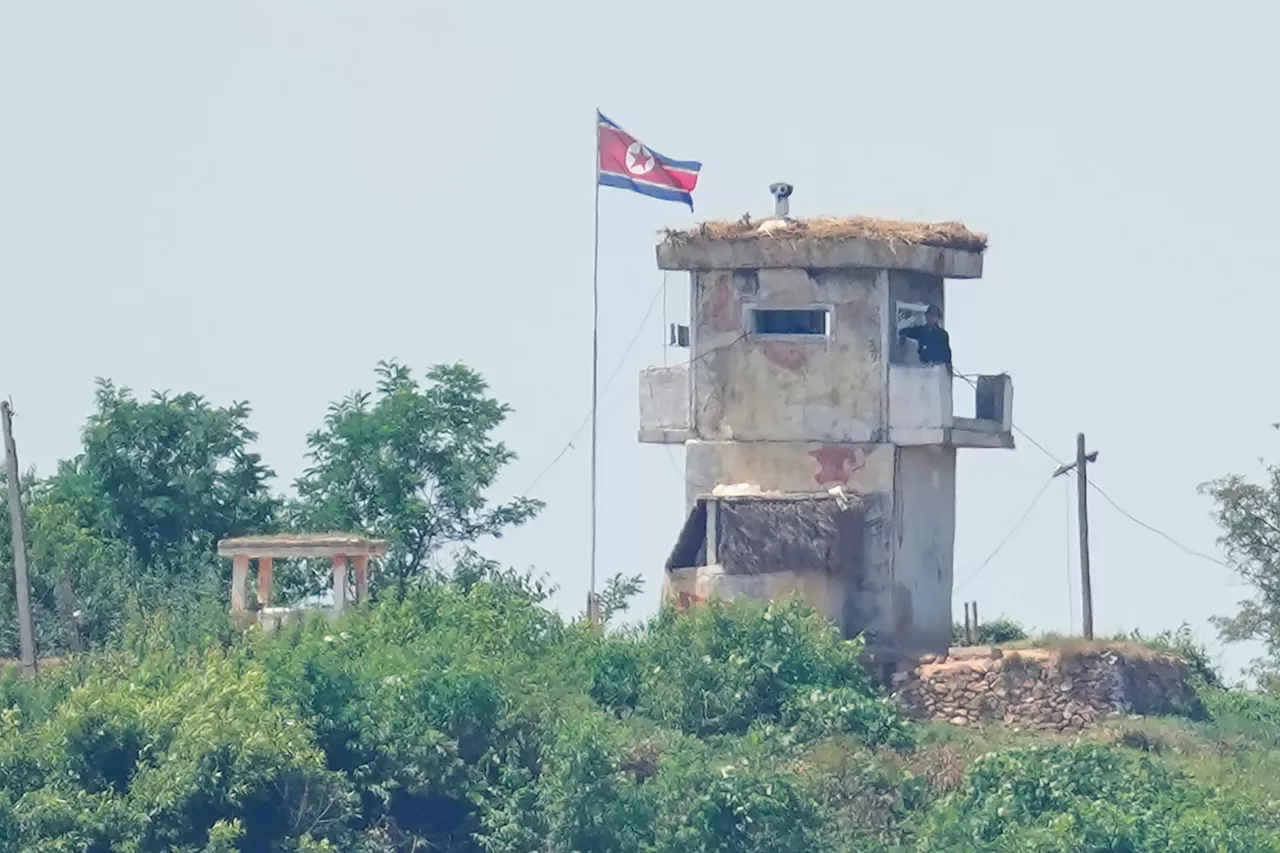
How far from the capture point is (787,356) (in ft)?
155

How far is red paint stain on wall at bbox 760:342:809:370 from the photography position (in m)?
47.2

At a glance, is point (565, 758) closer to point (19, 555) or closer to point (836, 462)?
point (836, 462)

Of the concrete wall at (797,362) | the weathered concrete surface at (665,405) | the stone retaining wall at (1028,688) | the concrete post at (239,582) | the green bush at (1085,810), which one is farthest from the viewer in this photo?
the concrete post at (239,582)

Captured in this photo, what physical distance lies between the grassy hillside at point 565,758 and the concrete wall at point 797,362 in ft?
8.67

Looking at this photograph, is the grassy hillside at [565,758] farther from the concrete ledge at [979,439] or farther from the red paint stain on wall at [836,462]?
the concrete ledge at [979,439]

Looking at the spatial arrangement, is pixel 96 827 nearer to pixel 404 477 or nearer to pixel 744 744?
pixel 744 744

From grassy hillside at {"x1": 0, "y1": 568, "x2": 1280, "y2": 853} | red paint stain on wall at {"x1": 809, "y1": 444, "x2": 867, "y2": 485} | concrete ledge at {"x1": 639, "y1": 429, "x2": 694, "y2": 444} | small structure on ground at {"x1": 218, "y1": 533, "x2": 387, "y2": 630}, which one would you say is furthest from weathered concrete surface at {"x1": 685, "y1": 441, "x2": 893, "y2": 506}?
small structure on ground at {"x1": 218, "y1": 533, "x2": 387, "y2": 630}

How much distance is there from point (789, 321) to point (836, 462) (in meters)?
1.92

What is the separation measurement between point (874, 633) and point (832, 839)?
5909 mm

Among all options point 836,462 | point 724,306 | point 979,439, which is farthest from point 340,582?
point 979,439

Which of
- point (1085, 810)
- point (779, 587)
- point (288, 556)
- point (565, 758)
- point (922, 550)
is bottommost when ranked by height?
point (1085, 810)

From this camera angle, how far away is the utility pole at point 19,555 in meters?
48.0

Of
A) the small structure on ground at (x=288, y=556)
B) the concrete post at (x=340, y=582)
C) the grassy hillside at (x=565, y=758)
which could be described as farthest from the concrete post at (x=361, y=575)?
the grassy hillside at (x=565, y=758)

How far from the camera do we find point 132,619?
157ft
